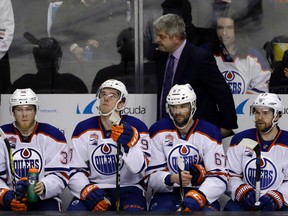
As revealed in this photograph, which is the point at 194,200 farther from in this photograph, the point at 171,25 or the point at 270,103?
the point at 171,25

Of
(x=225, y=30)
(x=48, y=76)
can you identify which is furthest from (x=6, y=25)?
(x=225, y=30)

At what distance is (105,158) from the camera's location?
8727mm

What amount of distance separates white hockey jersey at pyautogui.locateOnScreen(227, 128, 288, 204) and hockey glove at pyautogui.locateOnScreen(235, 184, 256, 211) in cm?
6

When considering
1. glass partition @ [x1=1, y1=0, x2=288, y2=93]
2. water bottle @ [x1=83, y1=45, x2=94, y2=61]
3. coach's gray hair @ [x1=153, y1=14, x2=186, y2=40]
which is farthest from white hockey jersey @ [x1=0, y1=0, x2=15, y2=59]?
coach's gray hair @ [x1=153, y1=14, x2=186, y2=40]

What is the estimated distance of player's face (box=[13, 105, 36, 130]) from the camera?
869cm

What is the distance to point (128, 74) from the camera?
381 inches

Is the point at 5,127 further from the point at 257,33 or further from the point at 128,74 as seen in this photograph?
the point at 257,33

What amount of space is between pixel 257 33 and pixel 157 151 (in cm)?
160

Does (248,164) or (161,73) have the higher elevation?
(161,73)

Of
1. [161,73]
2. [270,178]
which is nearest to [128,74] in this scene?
[161,73]

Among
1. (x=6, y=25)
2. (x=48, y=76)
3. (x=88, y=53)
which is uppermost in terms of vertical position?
(x=6, y=25)

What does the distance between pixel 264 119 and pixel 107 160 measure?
4.06 ft

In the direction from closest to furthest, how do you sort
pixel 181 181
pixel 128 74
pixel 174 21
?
pixel 181 181 < pixel 174 21 < pixel 128 74

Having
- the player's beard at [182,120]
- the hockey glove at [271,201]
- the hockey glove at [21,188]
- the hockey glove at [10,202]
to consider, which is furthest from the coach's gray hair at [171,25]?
the hockey glove at [10,202]
